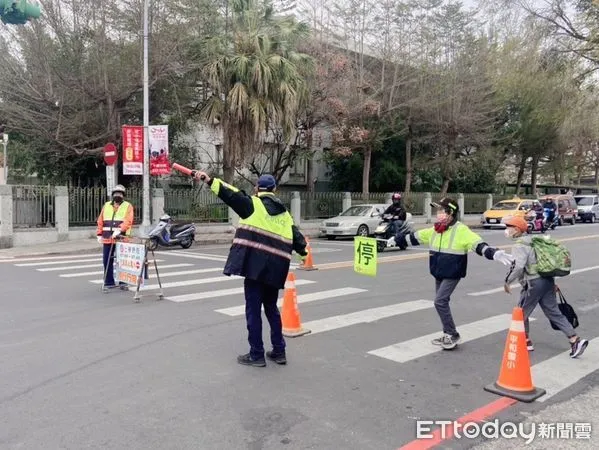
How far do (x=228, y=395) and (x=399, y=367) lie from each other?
6.14ft

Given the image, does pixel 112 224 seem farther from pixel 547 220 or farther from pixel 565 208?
pixel 565 208

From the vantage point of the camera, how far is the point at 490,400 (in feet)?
15.7

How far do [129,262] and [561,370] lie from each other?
652 centimetres

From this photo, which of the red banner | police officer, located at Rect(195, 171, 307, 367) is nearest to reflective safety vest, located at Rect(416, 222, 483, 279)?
police officer, located at Rect(195, 171, 307, 367)

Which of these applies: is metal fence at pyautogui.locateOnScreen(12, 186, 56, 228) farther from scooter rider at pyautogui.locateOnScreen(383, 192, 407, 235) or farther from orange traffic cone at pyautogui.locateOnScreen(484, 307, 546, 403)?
orange traffic cone at pyautogui.locateOnScreen(484, 307, 546, 403)

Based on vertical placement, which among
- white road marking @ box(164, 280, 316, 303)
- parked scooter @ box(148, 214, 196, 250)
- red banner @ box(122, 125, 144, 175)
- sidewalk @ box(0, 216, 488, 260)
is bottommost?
white road marking @ box(164, 280, 316, 303)

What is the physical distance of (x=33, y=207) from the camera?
18.4 m

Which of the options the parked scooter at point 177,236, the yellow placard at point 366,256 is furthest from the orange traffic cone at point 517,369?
the parked scooter at point 177,236

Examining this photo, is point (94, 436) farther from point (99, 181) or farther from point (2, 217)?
point (99, 181)

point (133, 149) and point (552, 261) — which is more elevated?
point (133, 149)

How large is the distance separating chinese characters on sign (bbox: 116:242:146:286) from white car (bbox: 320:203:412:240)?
43.4ft

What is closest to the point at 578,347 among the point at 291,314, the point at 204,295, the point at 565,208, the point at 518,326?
the point at 518,326

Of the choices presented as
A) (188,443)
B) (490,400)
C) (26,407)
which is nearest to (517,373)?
(490,400)

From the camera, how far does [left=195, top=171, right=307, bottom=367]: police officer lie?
530 cm
